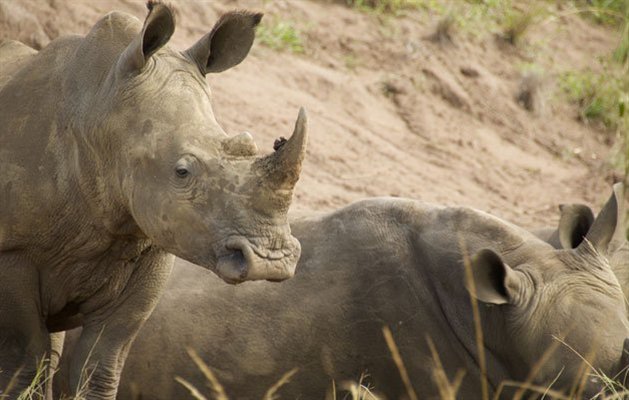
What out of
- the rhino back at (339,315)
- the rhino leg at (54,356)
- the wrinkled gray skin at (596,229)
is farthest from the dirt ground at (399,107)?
the rhino leg at (54,356)

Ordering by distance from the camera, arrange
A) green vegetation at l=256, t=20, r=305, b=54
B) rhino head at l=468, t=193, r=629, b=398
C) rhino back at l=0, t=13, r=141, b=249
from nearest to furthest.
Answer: rhino back at l=0, t=13, r=141, b=249 → rhino head at l=468, t=193, r=629, b=398 → green vegetation at l=256, t=20, r=305, b=54

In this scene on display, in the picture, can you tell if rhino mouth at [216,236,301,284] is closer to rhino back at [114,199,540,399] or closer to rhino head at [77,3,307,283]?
rhino head at [77,3,307,283]

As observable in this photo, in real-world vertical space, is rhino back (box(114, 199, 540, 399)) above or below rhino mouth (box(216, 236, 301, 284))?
below

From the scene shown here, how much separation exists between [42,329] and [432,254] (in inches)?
71.8

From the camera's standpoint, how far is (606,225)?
250 inches

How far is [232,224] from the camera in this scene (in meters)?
5.09

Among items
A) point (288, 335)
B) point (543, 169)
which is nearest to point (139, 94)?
point (288, 335)

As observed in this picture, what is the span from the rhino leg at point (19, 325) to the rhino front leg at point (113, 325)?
0.19 metres

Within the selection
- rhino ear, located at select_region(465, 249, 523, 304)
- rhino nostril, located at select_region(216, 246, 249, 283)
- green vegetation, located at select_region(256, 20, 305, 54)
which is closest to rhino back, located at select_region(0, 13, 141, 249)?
rhino nostril, located at select_region(216, 246, 249, 283)

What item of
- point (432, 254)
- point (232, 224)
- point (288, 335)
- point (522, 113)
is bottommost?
point (522, 113)

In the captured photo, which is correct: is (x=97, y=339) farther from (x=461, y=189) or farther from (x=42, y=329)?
(x=461, y=189)

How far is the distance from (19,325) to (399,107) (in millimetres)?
6384

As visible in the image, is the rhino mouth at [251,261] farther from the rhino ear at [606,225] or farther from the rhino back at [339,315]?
the rhino ear at [606,225]

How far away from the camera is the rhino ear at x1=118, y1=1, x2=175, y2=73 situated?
5426mm
